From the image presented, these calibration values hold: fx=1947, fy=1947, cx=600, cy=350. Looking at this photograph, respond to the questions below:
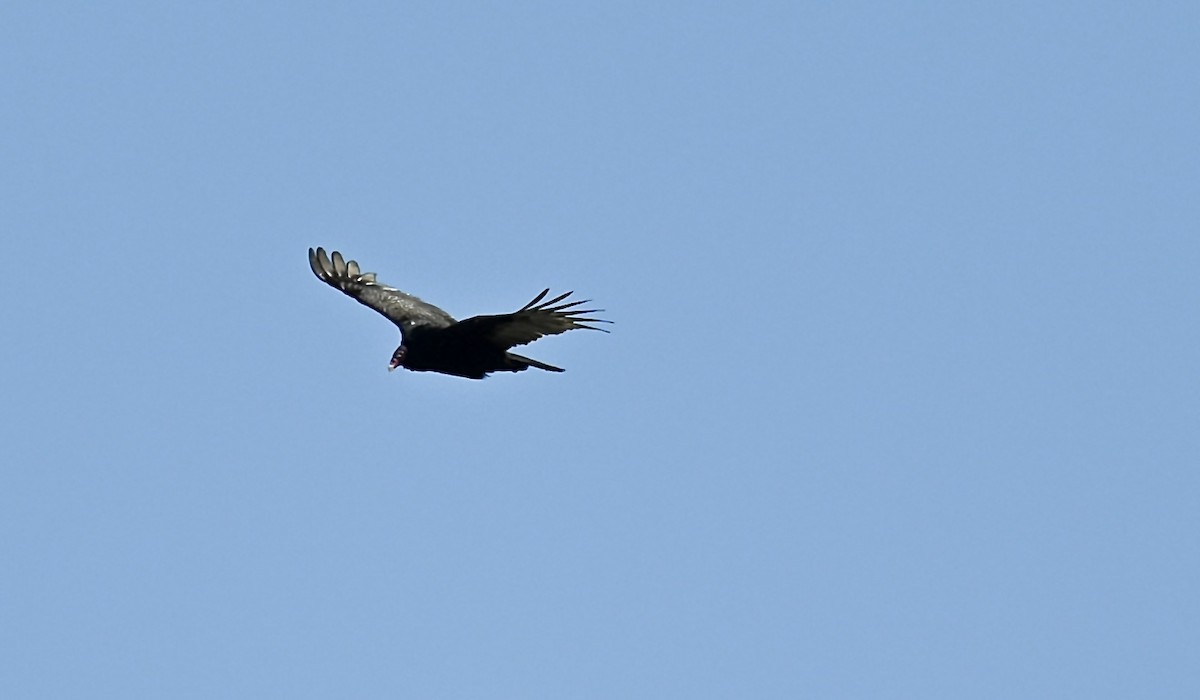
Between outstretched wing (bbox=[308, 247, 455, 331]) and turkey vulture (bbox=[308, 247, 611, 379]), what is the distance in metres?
0.01

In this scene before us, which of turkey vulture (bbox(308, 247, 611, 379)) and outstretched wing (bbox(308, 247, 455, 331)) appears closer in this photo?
turkey vulture (bbox(308, 247, 611, 379))

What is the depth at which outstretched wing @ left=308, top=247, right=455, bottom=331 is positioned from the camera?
89.1 ft

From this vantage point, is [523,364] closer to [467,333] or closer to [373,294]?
[467,333]

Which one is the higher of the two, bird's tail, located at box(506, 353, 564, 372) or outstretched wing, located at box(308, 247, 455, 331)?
outstretched wing, located at box(308, 247, 455, 331)

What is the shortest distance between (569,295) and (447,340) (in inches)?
97.0

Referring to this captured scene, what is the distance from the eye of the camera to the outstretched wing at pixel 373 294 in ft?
89.1

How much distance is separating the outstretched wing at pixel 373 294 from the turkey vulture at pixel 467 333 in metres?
0.01

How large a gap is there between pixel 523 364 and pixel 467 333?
1.03 meters

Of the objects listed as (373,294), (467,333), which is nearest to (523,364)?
(467,333)

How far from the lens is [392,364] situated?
25609 millimetres

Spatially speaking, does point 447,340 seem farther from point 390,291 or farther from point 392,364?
point 390,291

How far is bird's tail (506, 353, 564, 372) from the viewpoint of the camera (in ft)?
82.1

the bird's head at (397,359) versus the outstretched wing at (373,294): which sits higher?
the outstretched wing at (373,294)

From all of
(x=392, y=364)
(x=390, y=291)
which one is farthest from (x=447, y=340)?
(x=390, y=291)
